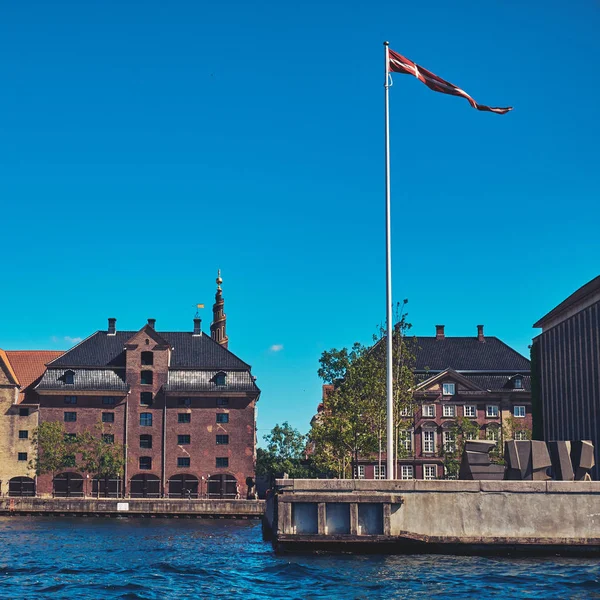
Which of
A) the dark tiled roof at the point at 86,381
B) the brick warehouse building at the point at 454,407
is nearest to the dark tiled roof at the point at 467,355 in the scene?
the brick warehouse building at the point at 454,407

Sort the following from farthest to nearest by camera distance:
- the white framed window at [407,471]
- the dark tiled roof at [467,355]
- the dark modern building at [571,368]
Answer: the dark tiled roof at [467,355] → the white framed window at [407,471] → the dark modern building at [571,368]

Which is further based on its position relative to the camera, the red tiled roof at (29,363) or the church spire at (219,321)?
the church spire at (219,321)

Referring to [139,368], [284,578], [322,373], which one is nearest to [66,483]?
[139,368]

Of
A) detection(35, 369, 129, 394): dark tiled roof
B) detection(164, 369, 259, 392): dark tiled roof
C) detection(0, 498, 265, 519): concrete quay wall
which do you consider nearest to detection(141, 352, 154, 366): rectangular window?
detection(164, 369, 259, 392): dark tiled roof

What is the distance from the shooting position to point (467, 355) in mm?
116438

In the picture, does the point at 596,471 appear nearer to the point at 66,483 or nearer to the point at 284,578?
the point at 284,578

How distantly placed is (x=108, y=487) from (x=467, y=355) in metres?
48.3

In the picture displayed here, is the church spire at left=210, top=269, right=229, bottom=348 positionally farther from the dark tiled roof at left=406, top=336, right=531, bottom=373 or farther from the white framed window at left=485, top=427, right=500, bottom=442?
the white framed window at left=485, top=427, right=500, bottom=442

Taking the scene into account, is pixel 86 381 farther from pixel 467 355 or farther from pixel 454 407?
pixel 467 355

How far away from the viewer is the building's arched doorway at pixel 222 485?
4070 inches

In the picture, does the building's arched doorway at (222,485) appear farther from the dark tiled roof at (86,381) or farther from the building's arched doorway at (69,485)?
the building's arched doorway at (69,485)

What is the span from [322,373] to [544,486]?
50240mm

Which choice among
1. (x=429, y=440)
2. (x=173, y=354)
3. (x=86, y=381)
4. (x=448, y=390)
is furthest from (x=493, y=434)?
(x=86, y=381)

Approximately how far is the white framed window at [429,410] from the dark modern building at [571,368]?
117 ft
